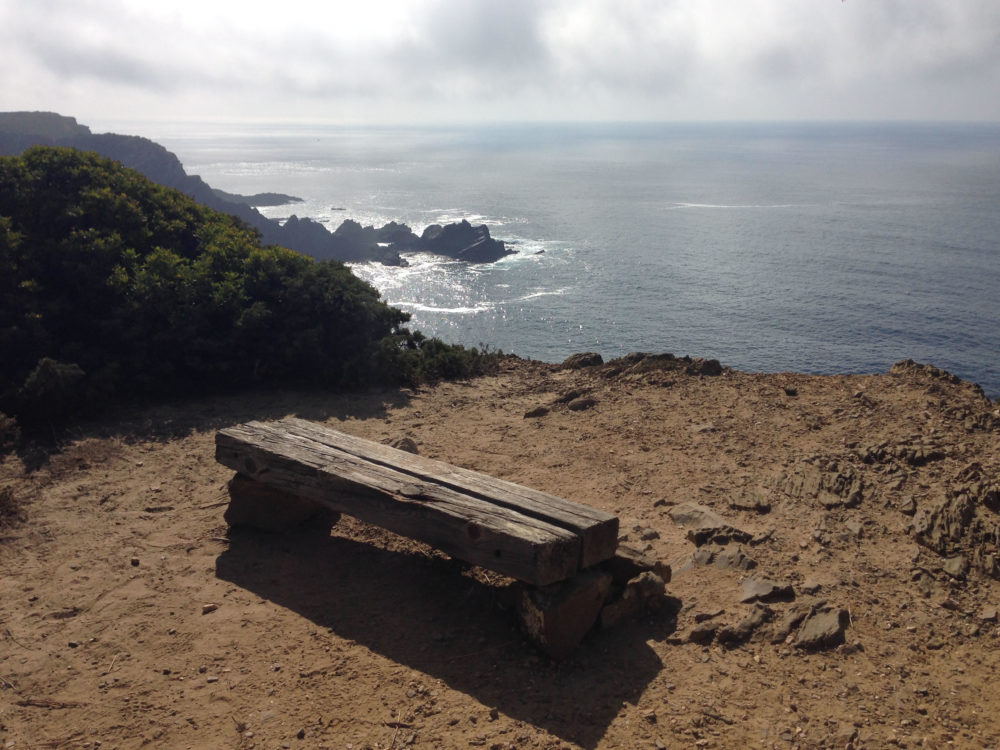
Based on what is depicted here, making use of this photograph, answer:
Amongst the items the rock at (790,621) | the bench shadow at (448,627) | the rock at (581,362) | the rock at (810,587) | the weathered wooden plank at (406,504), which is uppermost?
the weathered wooden plank at (406,504)

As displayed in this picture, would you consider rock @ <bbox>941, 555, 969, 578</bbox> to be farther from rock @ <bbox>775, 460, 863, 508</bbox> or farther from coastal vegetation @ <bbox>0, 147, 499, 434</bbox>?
coastal vegetation @ <bbox>0, 147, 499, 434</bbox>

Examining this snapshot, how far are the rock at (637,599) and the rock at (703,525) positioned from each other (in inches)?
49.8

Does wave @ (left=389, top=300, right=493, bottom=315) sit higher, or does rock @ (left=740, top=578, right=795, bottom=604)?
rock @ (left=740, top=578, right=795, bottom=604)

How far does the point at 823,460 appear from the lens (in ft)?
25.2

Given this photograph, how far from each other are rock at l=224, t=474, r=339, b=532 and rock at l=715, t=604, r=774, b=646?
3593 millimetres

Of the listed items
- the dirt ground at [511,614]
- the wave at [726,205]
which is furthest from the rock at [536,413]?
the wave at [726,205]

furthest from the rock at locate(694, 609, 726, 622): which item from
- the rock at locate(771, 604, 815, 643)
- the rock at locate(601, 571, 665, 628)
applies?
the rock at locate(771, 604, 815, 643)

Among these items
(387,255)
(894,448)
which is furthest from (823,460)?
(387,255)

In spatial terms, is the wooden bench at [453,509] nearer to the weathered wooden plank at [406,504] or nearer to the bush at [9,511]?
the weathered wooden plank at [406,504]

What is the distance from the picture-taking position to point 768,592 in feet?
17.0

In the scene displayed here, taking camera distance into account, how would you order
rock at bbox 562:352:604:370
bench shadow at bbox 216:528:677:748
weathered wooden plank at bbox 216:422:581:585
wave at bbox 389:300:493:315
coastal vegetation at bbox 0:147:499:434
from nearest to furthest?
1. bench shadow at bbox 216:528:677:748
2. weathered wooden plank at bbox 216:422:581:585
3. coastal vegetation at bbox 0:147:499:434
4. rock at bbox 562:352:604:370
5. wave at bbox 389:300:493:315

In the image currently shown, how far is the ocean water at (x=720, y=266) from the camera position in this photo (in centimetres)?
4409

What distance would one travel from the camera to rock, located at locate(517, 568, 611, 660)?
14.9 feet

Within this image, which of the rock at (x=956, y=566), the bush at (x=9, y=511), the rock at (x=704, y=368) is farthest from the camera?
the rock at (x=704, y=368)
